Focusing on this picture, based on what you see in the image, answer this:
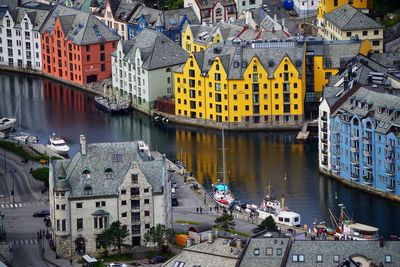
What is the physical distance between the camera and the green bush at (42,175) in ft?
543

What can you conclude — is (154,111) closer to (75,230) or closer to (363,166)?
(363,166)

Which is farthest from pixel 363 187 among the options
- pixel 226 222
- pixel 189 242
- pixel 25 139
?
pixel 25 139

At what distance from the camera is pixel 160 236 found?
14850 cm

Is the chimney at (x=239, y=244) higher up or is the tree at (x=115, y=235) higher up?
the chimney at (x=239, y=244)

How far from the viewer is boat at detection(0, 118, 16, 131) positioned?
194 meters

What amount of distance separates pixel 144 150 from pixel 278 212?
50.8ft

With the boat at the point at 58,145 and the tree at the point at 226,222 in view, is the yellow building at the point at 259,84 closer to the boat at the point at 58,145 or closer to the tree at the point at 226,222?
the boat at the point at 58,145

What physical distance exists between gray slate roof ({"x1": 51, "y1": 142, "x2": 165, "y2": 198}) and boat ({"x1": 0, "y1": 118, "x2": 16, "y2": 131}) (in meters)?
43.0

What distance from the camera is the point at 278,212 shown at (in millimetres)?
160875

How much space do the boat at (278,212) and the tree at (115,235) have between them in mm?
15554

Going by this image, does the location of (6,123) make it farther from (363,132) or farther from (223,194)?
(363,132)

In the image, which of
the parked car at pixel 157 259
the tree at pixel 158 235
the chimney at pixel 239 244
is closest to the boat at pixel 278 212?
the tree at pixel 158 235

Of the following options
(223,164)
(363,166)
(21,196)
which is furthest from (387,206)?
(21,196)

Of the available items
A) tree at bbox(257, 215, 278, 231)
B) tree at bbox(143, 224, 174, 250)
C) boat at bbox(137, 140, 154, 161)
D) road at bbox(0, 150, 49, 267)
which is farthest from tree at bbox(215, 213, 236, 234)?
road at bbox(0, 150, 49, 267)
